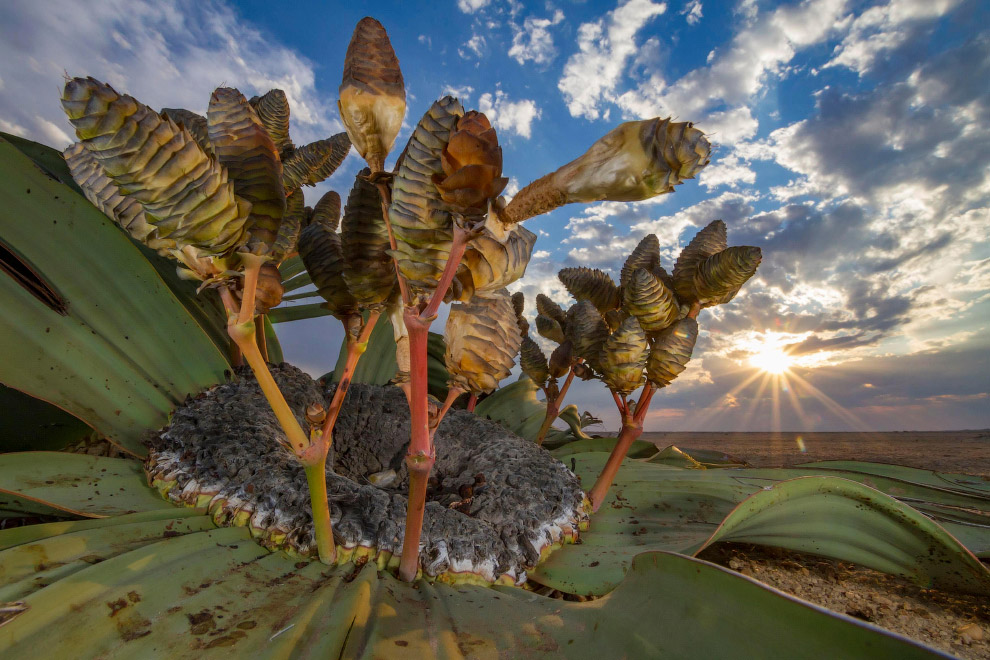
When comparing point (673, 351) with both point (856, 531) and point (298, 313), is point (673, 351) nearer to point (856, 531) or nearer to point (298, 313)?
point (856, 531)

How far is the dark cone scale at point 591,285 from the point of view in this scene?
0.94m

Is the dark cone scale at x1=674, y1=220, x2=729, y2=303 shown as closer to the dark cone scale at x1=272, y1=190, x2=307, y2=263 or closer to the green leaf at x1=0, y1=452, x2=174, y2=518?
the dark cone scale at x1=272, y1=190, x2=307, y2=263

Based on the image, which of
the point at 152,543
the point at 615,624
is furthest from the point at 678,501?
the point at 152,543

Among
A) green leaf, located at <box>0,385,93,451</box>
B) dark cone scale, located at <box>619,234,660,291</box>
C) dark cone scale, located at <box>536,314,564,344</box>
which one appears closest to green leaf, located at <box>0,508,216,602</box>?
green leaf, located at <box>0,385,93,451</box>

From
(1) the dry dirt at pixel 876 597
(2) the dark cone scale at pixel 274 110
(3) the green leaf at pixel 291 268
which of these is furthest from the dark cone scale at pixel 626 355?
(3) the green leaf at pixel 291 268

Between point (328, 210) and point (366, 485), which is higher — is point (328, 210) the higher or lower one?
the higher one

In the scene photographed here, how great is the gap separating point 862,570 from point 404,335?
2.71 feet

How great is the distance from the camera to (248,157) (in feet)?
1.43

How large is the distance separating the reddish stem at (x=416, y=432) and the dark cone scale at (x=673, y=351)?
412 millimetres

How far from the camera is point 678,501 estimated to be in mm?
889

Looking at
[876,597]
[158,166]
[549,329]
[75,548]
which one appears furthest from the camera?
[549,329]

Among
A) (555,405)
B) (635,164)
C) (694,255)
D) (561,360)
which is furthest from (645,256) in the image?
(635,164)

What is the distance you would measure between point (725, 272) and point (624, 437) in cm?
32

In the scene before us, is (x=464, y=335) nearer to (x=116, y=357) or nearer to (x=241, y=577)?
(x=241, y=577)
